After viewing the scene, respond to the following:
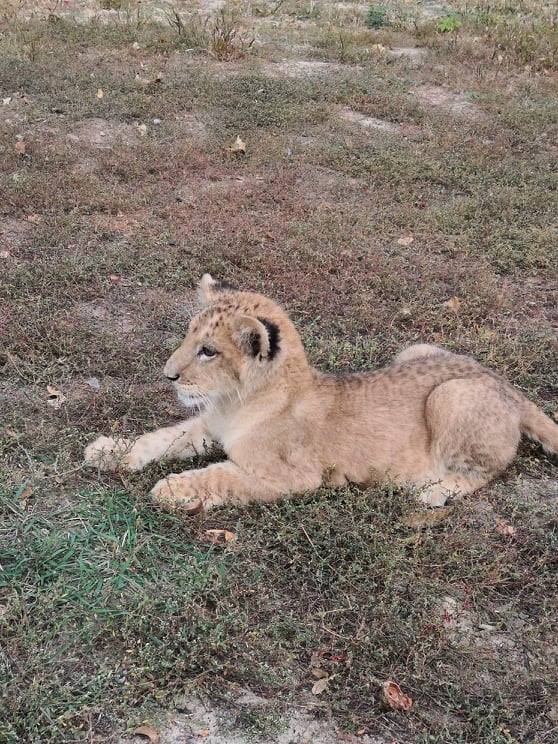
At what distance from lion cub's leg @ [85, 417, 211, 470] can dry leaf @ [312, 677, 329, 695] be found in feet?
5.56

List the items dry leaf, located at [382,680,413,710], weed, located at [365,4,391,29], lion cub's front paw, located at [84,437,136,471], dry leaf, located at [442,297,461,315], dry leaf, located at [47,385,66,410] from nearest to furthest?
1. dry leaf, located at [382,680,413,710]
2. lion cub's front paw, located at [84,437,136,471]
3. dry leaf, located at [47,385,66,410]
4. dry leaf, located at [442,297,461,315]
5. weed, located at [365,4,391,29]

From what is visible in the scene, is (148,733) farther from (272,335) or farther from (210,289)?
(210,289)

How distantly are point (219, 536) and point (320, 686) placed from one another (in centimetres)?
100

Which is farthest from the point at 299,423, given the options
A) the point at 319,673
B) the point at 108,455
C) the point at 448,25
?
the point at 448,25

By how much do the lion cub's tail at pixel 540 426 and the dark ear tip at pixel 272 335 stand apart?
162cm

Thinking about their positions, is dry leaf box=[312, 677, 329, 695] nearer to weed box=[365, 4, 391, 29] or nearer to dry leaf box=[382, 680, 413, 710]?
dry leaf box=[382, 680, 413, 710]

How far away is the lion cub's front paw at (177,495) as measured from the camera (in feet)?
13.2

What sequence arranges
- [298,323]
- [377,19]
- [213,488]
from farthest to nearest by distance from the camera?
1. [377,19]
2. [298,323]
3. [213,488]

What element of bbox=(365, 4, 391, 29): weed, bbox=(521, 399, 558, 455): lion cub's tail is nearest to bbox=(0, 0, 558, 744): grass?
bbox=(521, 399, 558, 455): lion cub's tail

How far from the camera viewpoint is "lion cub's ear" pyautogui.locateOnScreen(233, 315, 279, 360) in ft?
13.2

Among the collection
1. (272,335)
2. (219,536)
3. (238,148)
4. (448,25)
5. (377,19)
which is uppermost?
(377,19)

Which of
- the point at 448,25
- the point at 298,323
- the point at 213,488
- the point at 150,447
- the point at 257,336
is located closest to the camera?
the point at 257,336

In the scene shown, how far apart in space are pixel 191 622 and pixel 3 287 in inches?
151

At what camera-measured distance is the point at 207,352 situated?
426 centimetres
